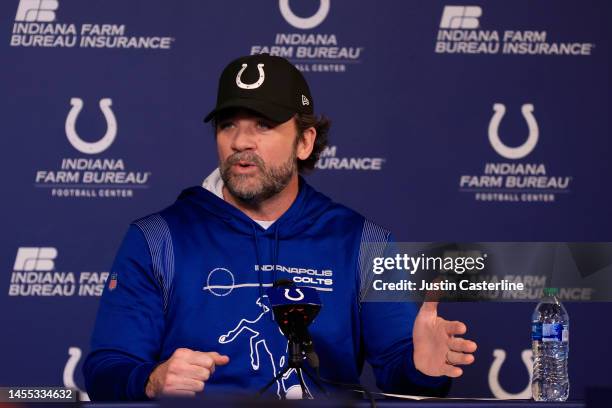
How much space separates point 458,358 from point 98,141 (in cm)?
230

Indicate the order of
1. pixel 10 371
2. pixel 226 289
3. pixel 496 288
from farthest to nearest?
pixel 10 371 → pixel 226 289 → pixel 496 288

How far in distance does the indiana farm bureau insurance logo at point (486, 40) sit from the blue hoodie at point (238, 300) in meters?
1.45

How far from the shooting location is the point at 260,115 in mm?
2943

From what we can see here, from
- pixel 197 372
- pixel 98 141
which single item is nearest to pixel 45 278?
pixel 98 141

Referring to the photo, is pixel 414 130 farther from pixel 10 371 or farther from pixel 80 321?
pixel 10 371

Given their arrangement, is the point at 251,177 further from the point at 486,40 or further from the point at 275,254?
the point at 486,40

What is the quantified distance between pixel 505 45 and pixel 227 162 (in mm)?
1802

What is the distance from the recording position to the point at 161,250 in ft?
9.57

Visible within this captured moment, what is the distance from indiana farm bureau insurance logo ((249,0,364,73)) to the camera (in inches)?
168

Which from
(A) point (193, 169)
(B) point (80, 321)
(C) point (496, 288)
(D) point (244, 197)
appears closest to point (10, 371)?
(B) point (80, 321)

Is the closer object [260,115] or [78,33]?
[260,115]

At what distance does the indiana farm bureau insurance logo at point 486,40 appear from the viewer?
432cm

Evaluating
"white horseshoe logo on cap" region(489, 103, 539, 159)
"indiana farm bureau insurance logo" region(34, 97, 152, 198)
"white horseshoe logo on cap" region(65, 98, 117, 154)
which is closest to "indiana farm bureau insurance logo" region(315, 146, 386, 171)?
"white horseshoe logo on cap" region(489, 103, 539, 159)

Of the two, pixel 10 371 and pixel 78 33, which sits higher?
pixel 78 33
